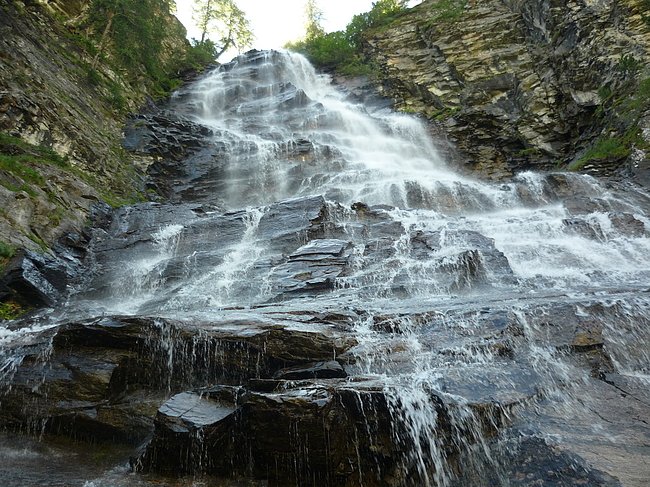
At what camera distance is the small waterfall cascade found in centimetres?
385

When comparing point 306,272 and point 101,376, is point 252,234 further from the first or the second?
point 101,376

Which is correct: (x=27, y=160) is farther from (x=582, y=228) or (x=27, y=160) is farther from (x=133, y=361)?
(x=582, y=228)

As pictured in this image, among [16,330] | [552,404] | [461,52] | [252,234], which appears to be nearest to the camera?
[552,404]

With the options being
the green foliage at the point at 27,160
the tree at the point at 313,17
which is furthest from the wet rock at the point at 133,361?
the tree at the point at 313,17

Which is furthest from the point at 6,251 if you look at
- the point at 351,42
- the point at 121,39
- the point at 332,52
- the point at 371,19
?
the point at 371,19

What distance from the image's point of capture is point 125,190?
14.8 m

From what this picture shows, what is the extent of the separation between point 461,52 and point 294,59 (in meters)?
15.2

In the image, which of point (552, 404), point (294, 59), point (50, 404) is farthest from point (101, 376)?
point (294, 59)

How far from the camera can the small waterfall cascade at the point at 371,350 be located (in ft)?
12.6

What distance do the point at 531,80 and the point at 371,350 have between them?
20.5m

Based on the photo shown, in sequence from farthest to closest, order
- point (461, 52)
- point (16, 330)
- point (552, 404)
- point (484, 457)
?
1. point (461, 52)
2. point (16, 330)
3. point (552, 404)
4. point (484, 457)

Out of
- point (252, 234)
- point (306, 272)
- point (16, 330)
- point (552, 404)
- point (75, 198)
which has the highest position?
point (75, 198)

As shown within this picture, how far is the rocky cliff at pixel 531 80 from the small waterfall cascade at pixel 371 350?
19.6ft

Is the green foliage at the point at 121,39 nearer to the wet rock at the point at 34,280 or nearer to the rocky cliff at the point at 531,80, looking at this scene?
the wet rock at the point at 34,280
